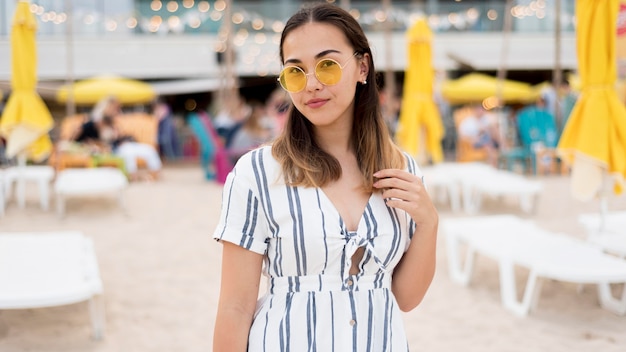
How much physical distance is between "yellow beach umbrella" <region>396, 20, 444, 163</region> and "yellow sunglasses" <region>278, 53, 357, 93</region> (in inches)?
273

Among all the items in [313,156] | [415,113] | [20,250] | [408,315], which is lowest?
[408,315]

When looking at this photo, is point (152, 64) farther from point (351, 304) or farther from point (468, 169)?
point (351, 304)

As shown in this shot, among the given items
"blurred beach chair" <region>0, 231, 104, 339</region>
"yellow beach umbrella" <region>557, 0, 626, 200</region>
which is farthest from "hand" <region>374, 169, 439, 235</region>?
"yellow beach umbrella" <region>557, 0, 626, 200</region>

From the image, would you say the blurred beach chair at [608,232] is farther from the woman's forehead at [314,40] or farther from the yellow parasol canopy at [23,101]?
the yellow parasol canopy at [23,101]

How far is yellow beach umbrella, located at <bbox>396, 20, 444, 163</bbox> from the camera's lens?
324 inches

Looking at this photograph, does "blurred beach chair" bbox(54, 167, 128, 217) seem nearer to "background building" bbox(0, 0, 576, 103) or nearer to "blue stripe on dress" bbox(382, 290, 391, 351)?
"blue stripe on dress" bbox(382, 290, 391, 351)

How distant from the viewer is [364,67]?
1468 millimetres

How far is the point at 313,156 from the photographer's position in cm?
138

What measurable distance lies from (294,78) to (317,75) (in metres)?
0.05

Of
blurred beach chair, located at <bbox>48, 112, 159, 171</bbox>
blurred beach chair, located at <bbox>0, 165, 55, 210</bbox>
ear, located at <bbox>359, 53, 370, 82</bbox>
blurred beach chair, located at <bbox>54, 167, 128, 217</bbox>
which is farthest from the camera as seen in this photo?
blurred beach chair, located at <bbox>48, 112, 159, 171</bbox>

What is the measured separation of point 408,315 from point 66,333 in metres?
2.01

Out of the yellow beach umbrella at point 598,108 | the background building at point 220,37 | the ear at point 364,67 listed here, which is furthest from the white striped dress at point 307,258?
the background building at point 220,37

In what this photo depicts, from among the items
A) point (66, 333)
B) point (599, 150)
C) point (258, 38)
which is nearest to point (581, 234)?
point (599, 150)

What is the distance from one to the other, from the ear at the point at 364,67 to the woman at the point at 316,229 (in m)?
0.03
